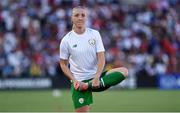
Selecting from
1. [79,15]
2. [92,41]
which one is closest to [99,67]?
[92,41]

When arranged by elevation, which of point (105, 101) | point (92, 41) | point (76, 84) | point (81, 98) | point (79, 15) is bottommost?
point (105, 101)

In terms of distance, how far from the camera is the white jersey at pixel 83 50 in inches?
352

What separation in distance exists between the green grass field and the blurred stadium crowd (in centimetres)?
122

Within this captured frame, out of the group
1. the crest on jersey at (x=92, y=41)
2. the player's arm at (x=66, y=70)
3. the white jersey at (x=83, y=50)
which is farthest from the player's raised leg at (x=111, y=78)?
the crest on jersey at (x=92, y=41)

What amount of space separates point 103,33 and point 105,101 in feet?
20.9

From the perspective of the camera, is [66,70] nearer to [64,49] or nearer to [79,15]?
[64,49]

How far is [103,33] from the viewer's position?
2500 centimetres

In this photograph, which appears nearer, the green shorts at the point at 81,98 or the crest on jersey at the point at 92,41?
the crest on jersey at the point at 92,41

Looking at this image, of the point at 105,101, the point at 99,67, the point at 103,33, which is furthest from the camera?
the point at 103,33

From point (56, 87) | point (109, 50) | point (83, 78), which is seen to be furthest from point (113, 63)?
point (83, 78)

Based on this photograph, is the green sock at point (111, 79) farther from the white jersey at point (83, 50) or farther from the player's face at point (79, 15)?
the player's face at point (79, 15)

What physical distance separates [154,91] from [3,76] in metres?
5.72

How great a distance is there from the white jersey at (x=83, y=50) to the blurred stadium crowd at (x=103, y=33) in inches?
554

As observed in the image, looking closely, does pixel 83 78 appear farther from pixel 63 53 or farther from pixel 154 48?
pixel 154 48
